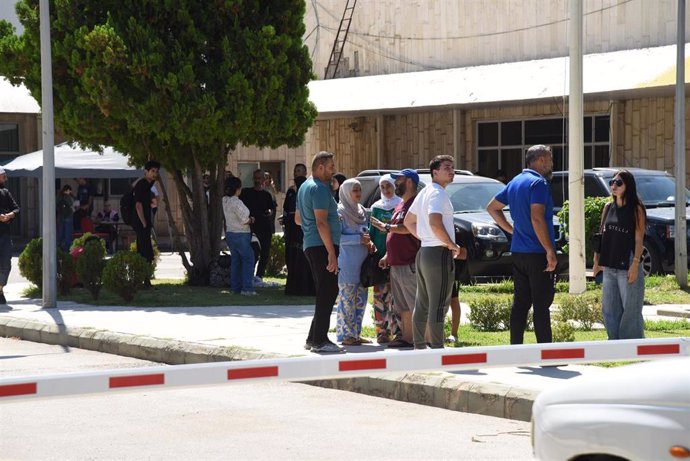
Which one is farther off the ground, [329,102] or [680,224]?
[329,102]

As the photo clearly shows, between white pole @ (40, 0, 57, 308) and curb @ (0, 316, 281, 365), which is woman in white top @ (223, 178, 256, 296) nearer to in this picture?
white pole @ (40, 0, 57, 308)

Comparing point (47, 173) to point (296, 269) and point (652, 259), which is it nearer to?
point (296, 269)

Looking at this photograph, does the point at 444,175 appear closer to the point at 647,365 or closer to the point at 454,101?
Answer: the point at 647,365

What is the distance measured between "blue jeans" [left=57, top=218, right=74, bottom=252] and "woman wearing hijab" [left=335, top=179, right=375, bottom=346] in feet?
57.7

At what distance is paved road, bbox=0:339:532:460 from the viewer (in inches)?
312

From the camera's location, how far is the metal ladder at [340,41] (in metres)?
34.1

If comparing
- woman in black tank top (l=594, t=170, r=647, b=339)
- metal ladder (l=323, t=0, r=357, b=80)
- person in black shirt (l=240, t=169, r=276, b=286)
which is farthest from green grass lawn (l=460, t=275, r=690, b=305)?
metal ladder (l=323, t=0, r=357, b=80)

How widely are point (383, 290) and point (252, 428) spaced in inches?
146

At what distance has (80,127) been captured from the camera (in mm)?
18531

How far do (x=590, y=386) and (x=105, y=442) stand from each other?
4.17m

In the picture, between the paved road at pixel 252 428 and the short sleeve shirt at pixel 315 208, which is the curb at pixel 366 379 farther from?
the short sleeve shirt at pixel 315 208

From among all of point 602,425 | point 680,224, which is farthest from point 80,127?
point 602,425

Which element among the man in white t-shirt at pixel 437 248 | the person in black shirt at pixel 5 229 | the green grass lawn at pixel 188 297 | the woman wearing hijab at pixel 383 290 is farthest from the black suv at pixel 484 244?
the man in white t-shirt at pixel 437 248

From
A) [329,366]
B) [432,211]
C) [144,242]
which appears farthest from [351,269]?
[144,242]
